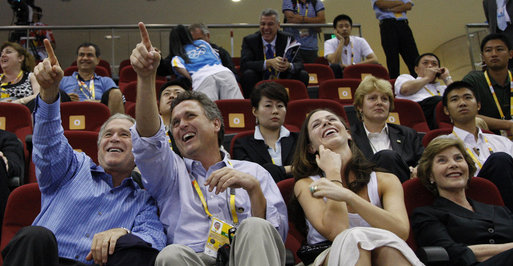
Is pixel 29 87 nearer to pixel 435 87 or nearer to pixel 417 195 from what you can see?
pixel 417 195

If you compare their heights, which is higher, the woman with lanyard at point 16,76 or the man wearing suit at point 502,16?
the man wearing suit at point 502,16

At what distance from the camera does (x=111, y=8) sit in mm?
8727

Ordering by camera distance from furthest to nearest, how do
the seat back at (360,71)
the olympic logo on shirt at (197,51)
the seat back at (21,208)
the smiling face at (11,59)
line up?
1. the seat back at (360,71)
2. the olympic logo on shirt at (197,51)
3. the smiling face at (11,59)
4. the seat back at (21,208)

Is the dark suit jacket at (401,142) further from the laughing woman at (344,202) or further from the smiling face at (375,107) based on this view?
the laughing woman at (344,202)

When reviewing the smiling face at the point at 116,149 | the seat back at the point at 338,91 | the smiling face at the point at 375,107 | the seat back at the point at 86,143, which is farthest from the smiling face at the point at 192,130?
the seat back at the point at 338,91

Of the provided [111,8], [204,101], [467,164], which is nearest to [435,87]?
[467,164]

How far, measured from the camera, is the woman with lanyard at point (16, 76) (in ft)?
12.8

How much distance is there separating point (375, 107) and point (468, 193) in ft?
2.75

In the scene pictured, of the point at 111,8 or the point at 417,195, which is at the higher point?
the point at 111,8

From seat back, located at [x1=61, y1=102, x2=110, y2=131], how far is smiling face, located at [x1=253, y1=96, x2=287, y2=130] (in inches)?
40.6

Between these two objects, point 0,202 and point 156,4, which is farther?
point 156,4

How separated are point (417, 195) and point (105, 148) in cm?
138

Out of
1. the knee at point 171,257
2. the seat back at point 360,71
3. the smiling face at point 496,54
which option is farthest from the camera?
the seat back at point 360,71

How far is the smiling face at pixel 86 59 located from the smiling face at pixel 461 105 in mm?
2873
